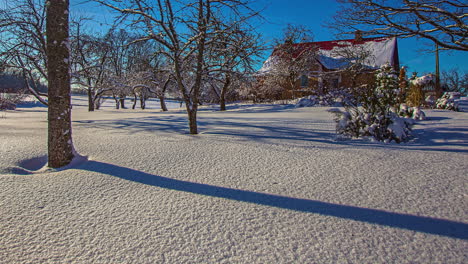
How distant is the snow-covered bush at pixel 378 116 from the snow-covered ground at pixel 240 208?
1.03m

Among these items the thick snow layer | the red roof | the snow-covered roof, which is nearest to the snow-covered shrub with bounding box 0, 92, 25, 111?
the snow-covered roof

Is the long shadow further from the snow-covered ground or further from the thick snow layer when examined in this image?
the thick snow layer

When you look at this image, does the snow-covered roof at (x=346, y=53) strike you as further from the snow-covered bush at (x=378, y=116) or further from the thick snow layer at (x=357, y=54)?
the snow-covered bush at (x=378, y=116)

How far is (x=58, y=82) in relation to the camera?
260 cm

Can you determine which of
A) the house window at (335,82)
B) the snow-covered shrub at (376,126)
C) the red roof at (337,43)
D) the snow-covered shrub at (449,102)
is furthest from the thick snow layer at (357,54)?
the snow-covered shrub at (376,126)

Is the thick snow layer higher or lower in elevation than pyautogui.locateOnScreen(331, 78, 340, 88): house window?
higher

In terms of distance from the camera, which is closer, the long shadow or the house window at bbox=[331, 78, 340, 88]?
the long shadow

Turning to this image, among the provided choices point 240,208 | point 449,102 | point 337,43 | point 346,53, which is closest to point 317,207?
point 240,208

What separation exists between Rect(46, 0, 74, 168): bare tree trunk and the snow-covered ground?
36 centimetres

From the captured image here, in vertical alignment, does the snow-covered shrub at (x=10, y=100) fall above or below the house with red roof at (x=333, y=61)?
below

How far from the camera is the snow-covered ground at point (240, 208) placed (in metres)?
1.30

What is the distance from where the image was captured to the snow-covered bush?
13.6ft

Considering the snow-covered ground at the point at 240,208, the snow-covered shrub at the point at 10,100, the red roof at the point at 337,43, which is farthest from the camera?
the red roof at the point at 337,43

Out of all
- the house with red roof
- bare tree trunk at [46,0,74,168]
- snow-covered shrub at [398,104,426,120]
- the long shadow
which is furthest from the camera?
the house with red roof
